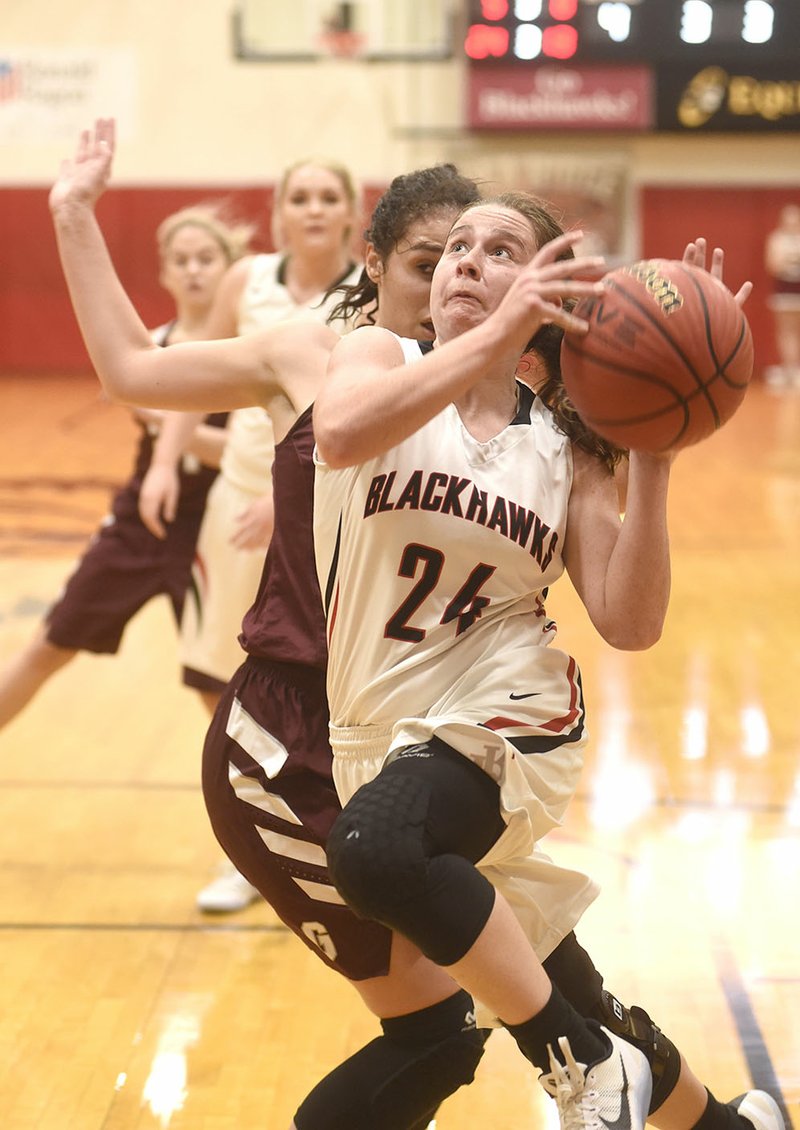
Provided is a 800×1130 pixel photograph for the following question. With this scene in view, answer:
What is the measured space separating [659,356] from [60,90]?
1618cm

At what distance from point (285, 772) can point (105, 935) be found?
62.7 inches

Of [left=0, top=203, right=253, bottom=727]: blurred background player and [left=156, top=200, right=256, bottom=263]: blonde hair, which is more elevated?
[left=156, top=200, right=256, bottom=263]: blonde hair

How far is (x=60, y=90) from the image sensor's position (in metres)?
16.8

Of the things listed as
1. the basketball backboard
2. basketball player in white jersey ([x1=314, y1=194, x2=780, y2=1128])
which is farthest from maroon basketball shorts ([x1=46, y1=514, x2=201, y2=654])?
the basketball backboard

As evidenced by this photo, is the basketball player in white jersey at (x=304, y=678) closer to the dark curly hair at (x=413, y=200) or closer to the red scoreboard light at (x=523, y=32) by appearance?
the dark curly hair at (x=413, y=200)

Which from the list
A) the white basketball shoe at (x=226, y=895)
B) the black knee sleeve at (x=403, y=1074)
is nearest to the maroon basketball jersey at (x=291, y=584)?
the black knee sleeve at (x=403, y=1074)

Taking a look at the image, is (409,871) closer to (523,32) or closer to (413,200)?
(413,200)

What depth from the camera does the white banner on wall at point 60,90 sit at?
54.6 feet

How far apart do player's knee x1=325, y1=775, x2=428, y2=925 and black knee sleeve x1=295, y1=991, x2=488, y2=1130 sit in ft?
1.31

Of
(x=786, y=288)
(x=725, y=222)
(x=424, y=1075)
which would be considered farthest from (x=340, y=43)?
(x=424, y=1075)

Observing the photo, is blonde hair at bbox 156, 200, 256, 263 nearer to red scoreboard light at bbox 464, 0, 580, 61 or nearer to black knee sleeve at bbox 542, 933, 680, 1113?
black knee sleeve at bbox 542, 933, 680, 1113

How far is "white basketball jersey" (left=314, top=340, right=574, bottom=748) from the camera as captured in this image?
2.15 metres

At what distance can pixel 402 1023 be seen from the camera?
91.3 inches

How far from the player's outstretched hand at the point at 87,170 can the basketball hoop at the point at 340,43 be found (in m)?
14.7
